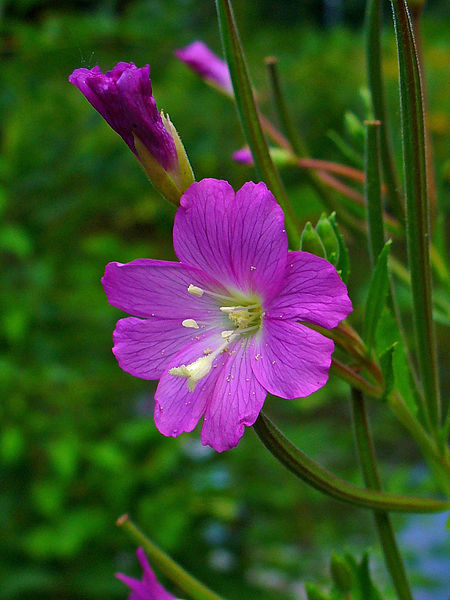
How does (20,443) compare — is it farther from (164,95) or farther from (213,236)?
(164,95)

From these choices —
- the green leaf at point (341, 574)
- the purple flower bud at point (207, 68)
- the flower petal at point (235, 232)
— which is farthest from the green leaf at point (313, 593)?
the purple flower bud at point (207, 68)

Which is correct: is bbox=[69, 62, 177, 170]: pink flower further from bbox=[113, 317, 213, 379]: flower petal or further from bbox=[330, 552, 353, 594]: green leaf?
bbox=[330, 552, 353, 594]: green leaf

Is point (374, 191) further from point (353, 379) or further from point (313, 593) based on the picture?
point (313, 593)

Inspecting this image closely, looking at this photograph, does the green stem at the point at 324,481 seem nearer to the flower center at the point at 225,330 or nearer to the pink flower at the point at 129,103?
the flower center at the point at 225,330

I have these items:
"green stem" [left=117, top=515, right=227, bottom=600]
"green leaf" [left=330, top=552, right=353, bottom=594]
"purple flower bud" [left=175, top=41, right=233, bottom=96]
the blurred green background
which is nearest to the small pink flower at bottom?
"green stem" [left=117, top=515, right=227, bottom=600]

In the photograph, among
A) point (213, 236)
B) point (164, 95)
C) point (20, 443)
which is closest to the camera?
point (213, 236)

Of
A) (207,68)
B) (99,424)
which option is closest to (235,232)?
(207,68)

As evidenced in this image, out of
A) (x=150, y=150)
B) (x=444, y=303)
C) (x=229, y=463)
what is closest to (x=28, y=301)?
(x=229, y=463)
